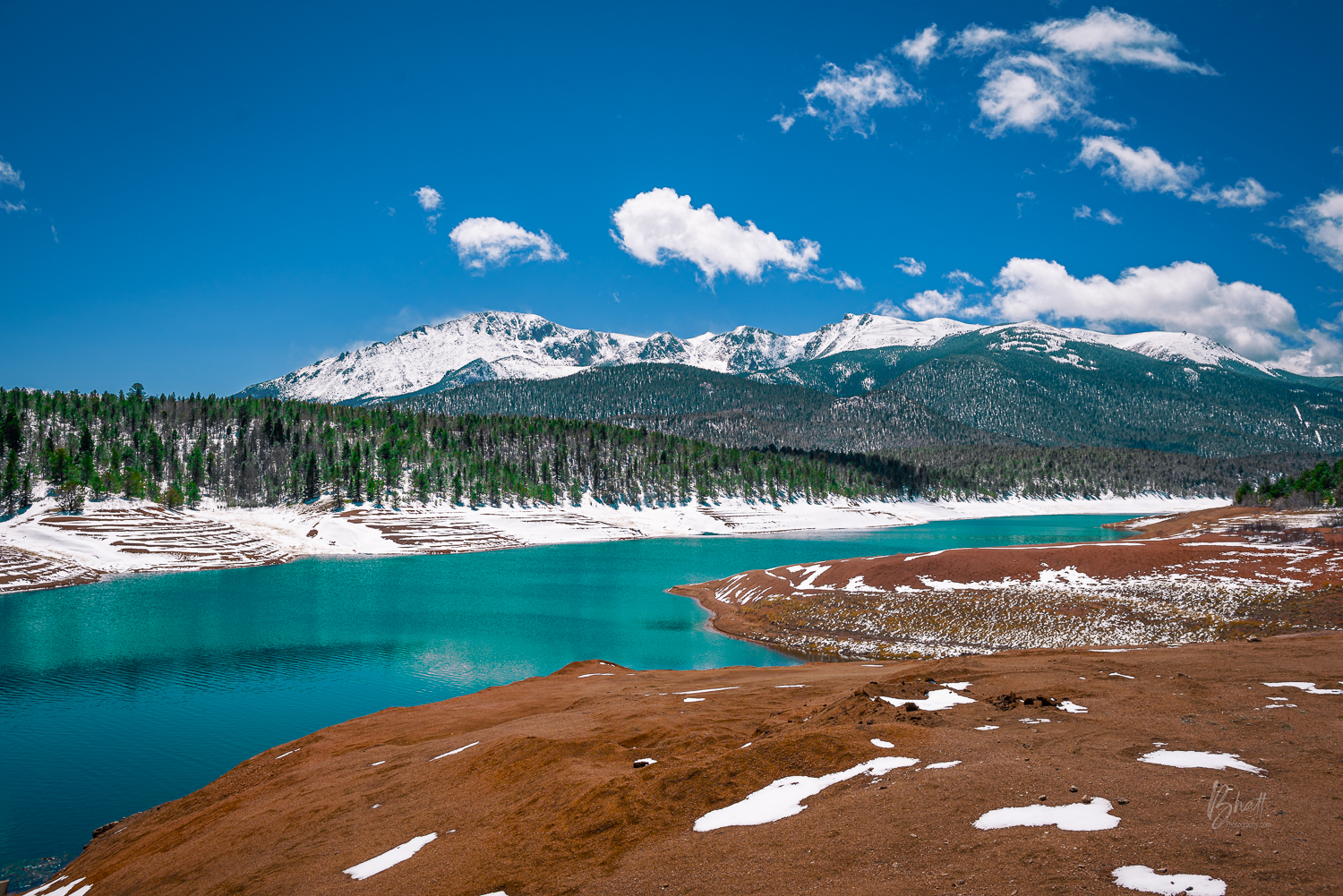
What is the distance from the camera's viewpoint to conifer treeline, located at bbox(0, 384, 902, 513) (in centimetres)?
11762

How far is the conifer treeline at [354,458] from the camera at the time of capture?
386 feet

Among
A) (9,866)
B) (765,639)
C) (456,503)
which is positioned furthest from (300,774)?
(456,503)

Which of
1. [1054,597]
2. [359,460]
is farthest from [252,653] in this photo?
[359,460]

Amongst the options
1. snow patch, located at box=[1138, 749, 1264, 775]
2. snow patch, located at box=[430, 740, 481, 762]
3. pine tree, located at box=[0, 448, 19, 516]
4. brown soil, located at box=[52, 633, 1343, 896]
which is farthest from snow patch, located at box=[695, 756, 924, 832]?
pine tree, located at box=[0, 448, 19, 516]

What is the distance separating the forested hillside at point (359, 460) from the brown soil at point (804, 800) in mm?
106817

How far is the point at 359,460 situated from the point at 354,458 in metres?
1.80

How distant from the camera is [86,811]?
68.5ft

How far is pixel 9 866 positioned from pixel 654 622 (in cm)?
3890

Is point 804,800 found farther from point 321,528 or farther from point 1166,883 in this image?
point 321,528

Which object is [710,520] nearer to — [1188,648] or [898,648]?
[898,648]

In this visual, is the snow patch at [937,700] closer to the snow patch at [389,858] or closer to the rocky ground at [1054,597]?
the snow patch at [389,858]

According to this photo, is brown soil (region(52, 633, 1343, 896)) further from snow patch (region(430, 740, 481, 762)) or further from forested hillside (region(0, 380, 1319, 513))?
forested hillside (region(0, 380, 1319, 513))

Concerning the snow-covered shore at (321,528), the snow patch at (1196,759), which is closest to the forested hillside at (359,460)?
the snow-covered shore at (321,528)

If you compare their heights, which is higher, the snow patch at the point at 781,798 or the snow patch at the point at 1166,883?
the snow patch at the point at 1166,883
